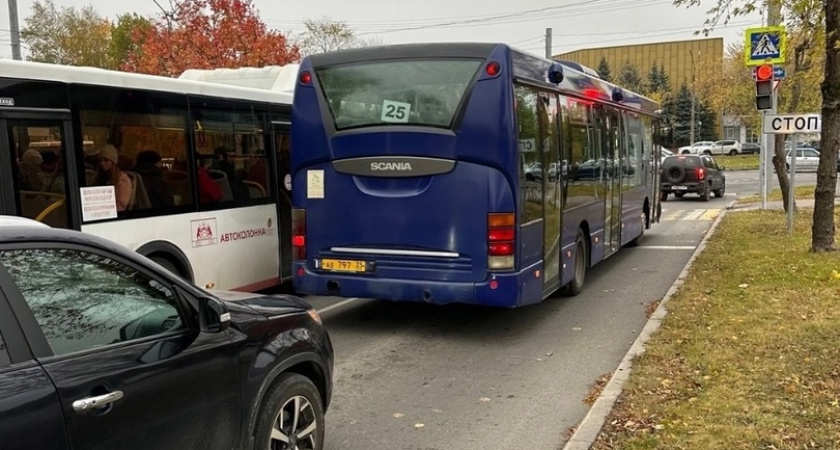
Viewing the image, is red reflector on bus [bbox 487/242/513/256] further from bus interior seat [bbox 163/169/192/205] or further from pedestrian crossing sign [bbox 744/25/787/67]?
pedestrian crossing sign [bbox 744/25/787/67]

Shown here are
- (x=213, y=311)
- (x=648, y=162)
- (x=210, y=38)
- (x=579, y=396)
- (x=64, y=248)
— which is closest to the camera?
(x=64, y=248)

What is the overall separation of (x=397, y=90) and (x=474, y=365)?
9.36ft

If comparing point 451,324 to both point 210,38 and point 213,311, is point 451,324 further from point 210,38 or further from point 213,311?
point 210,38

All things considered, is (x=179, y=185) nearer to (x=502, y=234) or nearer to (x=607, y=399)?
(x=502, y=234)

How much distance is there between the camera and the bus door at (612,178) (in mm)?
10781

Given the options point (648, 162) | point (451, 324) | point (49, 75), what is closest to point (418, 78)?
point (451, 324)

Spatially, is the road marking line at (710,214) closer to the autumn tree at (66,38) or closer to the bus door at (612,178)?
the bus door at (612,178)

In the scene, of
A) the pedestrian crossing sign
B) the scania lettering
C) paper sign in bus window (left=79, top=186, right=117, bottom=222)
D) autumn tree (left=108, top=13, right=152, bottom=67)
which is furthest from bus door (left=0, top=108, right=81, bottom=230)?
autumn tree (left=108, top=13, right=152, bottom=67)

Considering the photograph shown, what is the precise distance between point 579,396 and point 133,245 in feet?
14.6

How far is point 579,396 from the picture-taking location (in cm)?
588

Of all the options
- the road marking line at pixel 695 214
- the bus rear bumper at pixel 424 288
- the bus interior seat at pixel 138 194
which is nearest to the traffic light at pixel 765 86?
the road marking line at pixel 695 214

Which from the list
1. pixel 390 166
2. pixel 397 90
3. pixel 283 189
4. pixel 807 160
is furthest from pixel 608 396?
pixel 807 160

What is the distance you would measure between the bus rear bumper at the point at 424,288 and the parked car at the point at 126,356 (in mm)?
3327

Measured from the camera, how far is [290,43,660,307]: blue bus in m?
7.10
